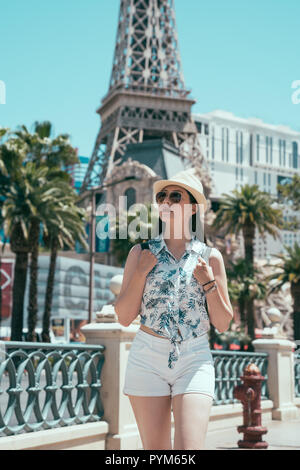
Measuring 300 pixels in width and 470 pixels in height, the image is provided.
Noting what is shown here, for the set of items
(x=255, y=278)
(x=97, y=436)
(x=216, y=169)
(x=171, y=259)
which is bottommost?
(x=97, y=436)

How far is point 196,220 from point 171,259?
1.04 ft

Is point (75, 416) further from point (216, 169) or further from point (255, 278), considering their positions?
point (216, 169)

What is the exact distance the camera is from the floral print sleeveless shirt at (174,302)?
3.12 metres

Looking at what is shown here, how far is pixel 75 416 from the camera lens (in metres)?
6.79

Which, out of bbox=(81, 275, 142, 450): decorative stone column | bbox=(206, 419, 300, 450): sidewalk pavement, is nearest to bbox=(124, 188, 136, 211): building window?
bbox=(206, 419, 300, 450): sidewalk pavement

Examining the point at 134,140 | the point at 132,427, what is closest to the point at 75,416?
the point at 132,427

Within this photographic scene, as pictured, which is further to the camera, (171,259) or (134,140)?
(134,140)

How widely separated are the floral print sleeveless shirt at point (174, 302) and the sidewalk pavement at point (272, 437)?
505cm

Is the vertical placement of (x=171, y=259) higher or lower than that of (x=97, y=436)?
higher

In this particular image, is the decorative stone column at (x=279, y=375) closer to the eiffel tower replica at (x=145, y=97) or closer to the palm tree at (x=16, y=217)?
the palm tree at (x=16, y=217)

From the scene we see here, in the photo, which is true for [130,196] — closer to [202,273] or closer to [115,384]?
[115,384]

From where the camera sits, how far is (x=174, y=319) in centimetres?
314

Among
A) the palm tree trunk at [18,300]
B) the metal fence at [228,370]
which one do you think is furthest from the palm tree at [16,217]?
the metal fence at [228,370]

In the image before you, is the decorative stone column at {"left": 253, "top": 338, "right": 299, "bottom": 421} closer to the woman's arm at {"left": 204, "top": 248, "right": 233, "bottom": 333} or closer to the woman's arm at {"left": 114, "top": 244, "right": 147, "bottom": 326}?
the woman's arm at {"left": 204, "top": 248, "right": 233, "bottom": 333}
